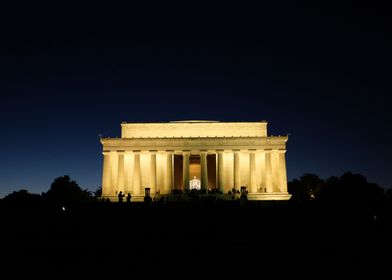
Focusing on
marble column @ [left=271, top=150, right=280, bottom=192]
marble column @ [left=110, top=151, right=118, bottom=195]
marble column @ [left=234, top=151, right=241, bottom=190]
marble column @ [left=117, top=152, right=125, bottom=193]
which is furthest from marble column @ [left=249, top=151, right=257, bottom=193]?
marble column @ [left=110, top=151, right=118, bottom=195]

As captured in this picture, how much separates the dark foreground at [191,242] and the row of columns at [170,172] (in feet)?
104

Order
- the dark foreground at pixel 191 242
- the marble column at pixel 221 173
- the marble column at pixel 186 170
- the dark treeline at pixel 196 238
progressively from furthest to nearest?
the marble column at pixel 221 173 → the marble column at pixel 186 170 → the dark treeline at pixel 196 238 → the dark foreground at pixel 191 242

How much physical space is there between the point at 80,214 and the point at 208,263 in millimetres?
11445

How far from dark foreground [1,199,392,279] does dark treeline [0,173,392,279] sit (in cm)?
4

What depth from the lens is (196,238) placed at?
22.6m

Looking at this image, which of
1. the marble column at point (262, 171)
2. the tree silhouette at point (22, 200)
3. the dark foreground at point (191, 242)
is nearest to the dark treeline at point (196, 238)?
the dark foreground at point (191, 242)

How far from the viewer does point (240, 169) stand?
62.0 meters

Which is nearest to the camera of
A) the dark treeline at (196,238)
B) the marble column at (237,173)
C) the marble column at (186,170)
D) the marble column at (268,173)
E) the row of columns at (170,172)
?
the dark treeline at (196,238)

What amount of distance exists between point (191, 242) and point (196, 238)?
1.35m

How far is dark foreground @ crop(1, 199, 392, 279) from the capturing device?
18094mm

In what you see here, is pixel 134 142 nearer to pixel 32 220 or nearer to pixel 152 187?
pixel 152 187

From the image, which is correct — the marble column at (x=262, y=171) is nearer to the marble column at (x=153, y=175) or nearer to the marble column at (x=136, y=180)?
the marble column at (x=153, y=175)

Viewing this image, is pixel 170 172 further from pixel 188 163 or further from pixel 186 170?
pixel 188 163

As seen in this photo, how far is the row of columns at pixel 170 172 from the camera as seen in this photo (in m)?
61.0
